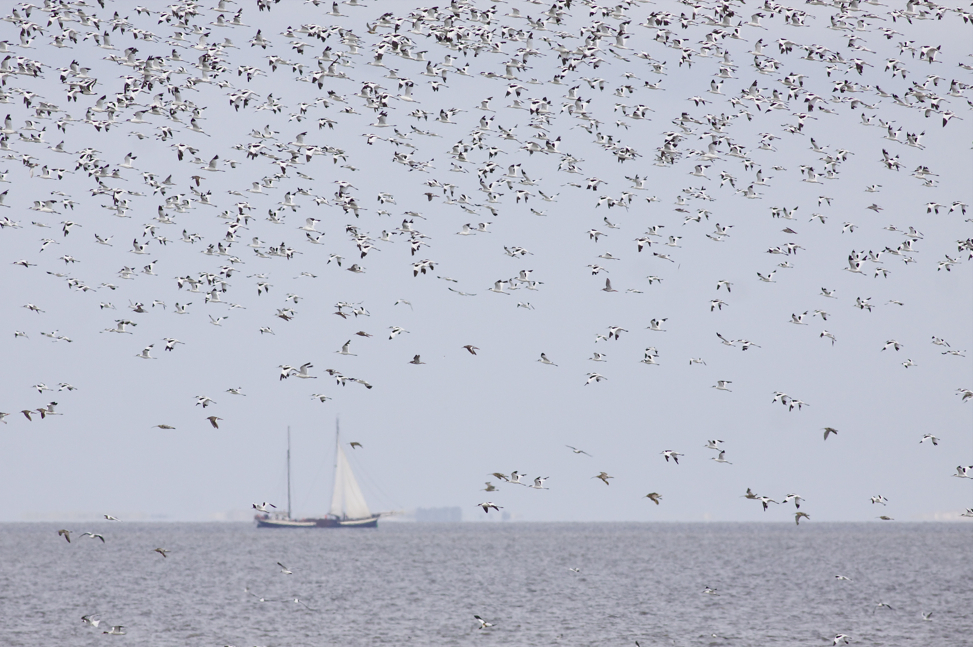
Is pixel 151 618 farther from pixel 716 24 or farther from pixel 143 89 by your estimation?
pixel 716 24

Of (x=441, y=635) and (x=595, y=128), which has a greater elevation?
(x=595, y=128)

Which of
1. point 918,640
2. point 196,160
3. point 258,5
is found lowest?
point 918,640

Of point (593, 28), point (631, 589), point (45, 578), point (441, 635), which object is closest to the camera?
point (593, 28)

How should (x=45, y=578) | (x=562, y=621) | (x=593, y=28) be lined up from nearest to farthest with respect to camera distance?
(x=593, y=28), (x=562, y=621), (x=45, y=578)

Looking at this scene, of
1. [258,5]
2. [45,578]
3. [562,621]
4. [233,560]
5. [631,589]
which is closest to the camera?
[258,5]

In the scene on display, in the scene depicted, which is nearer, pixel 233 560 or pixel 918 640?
pixel 918 640

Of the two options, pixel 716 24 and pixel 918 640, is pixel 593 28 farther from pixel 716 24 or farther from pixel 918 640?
pixel 918 640

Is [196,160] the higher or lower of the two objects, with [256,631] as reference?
higher

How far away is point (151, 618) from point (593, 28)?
168ft

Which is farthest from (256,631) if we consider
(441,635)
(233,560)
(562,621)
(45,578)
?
(233,560)

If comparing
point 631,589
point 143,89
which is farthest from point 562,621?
point 143,89

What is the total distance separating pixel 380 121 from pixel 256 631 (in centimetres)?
3320

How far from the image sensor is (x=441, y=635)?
72750 millimetres

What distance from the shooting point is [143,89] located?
→ 64.8 m
